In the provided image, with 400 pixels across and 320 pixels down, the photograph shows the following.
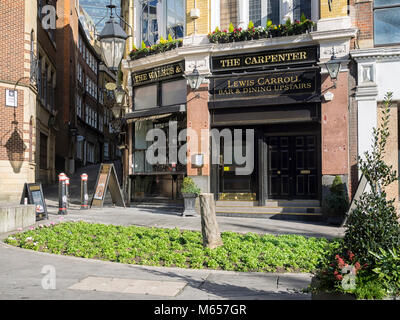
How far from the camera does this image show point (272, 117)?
48.2 feet

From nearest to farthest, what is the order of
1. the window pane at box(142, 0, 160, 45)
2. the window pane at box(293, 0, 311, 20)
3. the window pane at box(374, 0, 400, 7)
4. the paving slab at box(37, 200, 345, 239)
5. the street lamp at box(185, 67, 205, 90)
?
the paving slab at box(37, 200, 345, 239)
the window pane at box(374, 0, 400, 7)
the street lamp at box(185, 67, 205, 90)
the window pane at box(293, 0, 311, 20)
the window pane at box(142, 0, 160, 45)

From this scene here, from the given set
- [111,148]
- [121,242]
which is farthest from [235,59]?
[111,148]

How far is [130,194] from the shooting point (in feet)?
58.6

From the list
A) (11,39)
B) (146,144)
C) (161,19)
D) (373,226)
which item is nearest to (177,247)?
(373,226)

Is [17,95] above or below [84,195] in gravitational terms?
above

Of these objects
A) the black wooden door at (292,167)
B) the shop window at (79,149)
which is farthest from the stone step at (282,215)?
the shop window at (79,149)

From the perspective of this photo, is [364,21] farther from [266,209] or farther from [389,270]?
[389,270]

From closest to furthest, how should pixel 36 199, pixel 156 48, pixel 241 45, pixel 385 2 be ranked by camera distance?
1. pixel 36 199
2. pixel 385 2
3. pixel 241 45
4. pixel 156 48

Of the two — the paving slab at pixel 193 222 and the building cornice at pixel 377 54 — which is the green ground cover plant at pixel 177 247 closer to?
the paving slab at pixel 193 222

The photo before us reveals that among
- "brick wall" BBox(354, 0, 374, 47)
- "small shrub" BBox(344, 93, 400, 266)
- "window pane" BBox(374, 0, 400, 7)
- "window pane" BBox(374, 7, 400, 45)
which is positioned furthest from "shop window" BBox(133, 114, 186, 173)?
"small shrub" BBox(344, 93, 400, 266)

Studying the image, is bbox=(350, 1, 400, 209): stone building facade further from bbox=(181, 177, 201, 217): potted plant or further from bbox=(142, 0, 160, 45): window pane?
bbox=(142, 0, 160, 45): window pane

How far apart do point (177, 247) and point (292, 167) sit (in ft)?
24.2

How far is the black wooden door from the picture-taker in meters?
14.7

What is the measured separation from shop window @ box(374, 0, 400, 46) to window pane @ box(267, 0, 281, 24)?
311 cm
